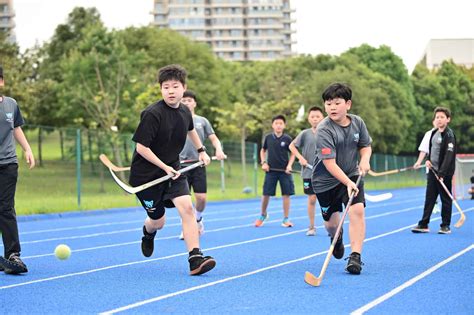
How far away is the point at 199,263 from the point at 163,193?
832 mm

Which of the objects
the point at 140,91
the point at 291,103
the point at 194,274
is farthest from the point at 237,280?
the point at 291,103

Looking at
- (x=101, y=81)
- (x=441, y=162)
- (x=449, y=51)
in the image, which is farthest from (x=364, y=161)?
(x=449, y=51)

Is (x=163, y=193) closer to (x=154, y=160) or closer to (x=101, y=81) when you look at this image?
(x=154, y=160)

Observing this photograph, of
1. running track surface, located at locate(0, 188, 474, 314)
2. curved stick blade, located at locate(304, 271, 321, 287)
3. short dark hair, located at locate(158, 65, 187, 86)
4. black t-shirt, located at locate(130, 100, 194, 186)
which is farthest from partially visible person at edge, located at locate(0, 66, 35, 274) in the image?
curved stick blade, located at locate(304, 271, 321, 287)

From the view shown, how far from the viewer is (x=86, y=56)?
4228 centimetres

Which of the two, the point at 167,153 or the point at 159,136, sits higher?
the point at 159,136

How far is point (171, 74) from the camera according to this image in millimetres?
8602

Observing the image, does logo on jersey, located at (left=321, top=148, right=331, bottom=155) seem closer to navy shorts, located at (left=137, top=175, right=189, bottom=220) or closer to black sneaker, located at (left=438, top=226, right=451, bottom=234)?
navy shorts, located at (left=137, top=175, right=189, bottom=220)

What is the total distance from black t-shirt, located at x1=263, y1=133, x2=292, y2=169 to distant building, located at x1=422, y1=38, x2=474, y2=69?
4038 inches

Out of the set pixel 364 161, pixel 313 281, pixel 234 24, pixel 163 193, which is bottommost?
pixel 313 281

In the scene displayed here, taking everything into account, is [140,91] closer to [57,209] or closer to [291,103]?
[291,103]

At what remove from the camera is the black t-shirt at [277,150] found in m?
16.4

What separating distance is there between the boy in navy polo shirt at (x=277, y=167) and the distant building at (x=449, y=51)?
103 meters

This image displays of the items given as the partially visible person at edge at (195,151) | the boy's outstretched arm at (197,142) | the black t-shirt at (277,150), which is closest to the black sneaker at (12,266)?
the boy's outstretched arm at (197,142)
